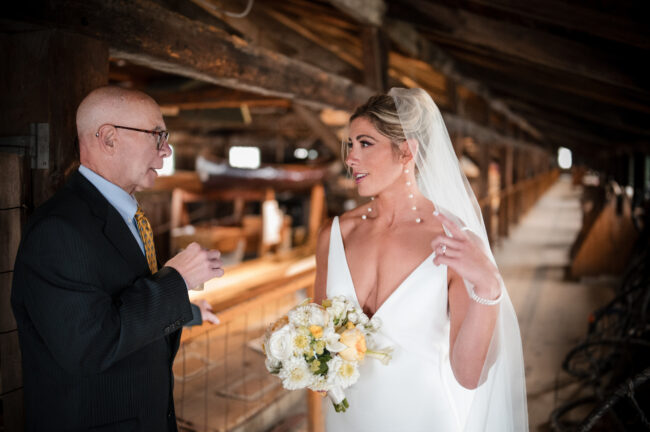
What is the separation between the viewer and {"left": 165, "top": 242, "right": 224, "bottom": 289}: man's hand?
1.50 metres

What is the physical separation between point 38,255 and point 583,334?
17.9 ft

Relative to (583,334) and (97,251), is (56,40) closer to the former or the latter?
(97,251)

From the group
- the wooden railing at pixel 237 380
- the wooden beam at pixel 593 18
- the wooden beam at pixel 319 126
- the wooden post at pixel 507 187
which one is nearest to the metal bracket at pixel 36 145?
the wooden railing at pixel 237 380

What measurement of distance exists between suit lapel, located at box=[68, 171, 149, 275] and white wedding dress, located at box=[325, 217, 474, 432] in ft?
2.97

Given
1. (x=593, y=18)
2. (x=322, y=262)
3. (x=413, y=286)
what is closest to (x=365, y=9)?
(x=593, y=18)

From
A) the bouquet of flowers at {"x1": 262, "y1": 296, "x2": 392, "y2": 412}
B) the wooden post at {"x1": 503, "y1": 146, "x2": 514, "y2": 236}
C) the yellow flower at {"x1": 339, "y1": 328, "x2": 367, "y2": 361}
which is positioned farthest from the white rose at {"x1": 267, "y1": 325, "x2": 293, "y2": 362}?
the wooden post at {"x1": 503, "y1": 146, "x2": 514, "y2": 236}

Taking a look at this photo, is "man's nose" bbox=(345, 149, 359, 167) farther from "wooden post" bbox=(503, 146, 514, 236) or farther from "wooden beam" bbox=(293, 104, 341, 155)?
"wooden post" bbox=(503, 146, 514, 236)

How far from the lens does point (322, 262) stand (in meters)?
2.17

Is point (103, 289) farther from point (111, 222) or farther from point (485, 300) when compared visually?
point (485, 300)

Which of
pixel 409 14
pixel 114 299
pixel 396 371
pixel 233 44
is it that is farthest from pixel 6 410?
pixel 409 14

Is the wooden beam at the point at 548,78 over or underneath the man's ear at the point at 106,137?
over

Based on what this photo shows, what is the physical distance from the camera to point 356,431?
2.01 meters

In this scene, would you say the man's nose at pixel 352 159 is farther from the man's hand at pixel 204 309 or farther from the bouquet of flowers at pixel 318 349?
the man's hand at pixel 204 309

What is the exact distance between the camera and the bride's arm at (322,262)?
84.6 inches
